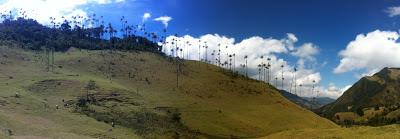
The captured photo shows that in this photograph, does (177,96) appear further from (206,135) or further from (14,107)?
(14,107)

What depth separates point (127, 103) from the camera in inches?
4966

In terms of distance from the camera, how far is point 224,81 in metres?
198

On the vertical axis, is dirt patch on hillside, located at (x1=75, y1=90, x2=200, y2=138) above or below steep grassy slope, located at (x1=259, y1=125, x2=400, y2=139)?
below

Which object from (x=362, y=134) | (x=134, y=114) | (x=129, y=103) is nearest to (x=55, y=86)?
(x=129, y=103)

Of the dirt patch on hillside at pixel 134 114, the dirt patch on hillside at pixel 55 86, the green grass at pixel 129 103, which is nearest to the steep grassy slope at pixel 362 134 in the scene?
the green grass at pixel 129 103

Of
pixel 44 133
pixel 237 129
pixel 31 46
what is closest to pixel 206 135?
pixel 237 129

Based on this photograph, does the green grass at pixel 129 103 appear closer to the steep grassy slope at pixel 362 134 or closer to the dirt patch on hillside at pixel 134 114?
the dirt patch on hillside at pixel 134 114

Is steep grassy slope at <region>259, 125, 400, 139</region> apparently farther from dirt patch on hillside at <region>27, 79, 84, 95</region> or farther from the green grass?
dirt patch on hillside at <region>27, 79, 84, 95</region>

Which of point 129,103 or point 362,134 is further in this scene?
point 129,103

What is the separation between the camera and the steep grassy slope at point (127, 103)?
89.4 metres

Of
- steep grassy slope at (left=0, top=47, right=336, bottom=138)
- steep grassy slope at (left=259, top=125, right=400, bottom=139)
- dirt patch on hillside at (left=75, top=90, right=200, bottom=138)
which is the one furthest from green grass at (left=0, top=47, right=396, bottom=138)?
steep grassy slope at (left=259, top=125, right=400, bottom=139)

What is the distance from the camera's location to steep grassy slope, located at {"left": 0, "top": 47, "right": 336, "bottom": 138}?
3519 inches

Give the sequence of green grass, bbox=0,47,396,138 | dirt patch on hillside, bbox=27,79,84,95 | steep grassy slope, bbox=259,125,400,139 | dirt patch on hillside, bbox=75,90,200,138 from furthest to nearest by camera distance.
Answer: dirt patch on hillside, bbox=27,79,84,95
dirt patch on hillside, bbox=75,90,200,138
green grass, bbox=0,47,396,138
steep grassy slope, bbox=259,125,400,139

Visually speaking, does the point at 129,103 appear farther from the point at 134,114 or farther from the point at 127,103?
the point at 134,114
